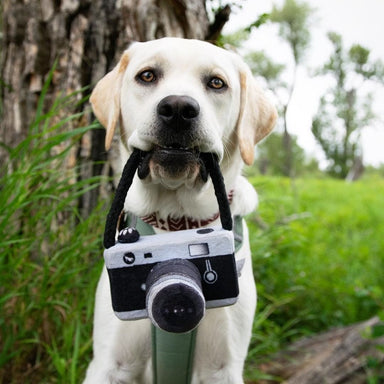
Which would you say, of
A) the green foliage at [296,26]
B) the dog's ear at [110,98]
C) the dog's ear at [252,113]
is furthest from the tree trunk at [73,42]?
the green foliage at [296,26]

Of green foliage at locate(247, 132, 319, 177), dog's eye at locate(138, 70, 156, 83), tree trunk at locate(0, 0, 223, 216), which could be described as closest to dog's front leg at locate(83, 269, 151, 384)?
dog's eye at locate(138, 70, 156, 83)

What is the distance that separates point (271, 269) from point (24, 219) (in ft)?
6.83

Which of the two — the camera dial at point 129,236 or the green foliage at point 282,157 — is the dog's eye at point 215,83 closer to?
the camera dial at point 129,236

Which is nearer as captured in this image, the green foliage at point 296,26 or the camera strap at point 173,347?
the camera strap at point 173,347

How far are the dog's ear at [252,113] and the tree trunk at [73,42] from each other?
0.95 meters

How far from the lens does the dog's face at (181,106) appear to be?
1.48 metres

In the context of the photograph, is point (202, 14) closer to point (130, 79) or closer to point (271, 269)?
point (130, 79)

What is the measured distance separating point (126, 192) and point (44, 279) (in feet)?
3.24

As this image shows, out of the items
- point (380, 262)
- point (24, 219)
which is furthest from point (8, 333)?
point (380, 262)

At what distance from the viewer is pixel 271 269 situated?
150 inches

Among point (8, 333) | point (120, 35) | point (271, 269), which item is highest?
point (120, 35)

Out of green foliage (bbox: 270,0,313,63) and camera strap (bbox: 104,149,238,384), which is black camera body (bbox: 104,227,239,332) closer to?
camera strap (bbox: 104,149,238,384)

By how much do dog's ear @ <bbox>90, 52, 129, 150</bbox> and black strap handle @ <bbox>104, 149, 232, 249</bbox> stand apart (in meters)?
0.39

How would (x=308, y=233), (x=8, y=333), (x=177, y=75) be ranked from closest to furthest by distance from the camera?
(x=177, y=75) < (x=8, y=333) < (x=308, y=233)
